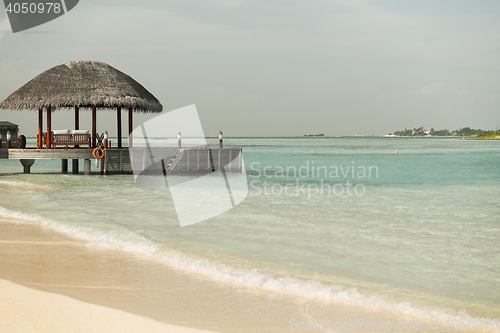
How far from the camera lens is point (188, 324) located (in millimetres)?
3381

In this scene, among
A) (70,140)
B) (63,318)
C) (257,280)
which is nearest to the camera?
(63,318)

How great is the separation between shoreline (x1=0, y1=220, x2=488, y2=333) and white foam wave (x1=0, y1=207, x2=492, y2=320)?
0.51ft

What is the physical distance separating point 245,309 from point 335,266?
2.14 metres

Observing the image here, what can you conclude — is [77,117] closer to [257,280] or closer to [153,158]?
[153,158]

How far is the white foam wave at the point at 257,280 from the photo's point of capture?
3.99m

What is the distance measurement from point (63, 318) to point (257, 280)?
2014mm

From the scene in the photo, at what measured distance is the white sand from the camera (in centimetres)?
322

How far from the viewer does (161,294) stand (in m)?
4.07

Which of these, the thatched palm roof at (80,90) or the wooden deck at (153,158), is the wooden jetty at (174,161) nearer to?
the wooden deck at (153,158)

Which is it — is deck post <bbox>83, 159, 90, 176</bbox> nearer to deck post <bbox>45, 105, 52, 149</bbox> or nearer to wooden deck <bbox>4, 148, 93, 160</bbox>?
wooden deck <bbox>4, 148, 93, 160</bbox>

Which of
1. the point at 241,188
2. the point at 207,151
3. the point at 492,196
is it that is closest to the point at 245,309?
the point at 241,188

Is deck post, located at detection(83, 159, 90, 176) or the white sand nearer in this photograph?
the white sand

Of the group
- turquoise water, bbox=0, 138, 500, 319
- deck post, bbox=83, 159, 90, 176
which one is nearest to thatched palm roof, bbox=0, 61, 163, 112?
deck post, bbox=83, 159, 90, 176

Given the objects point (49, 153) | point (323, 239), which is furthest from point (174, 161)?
point (323, 239)
